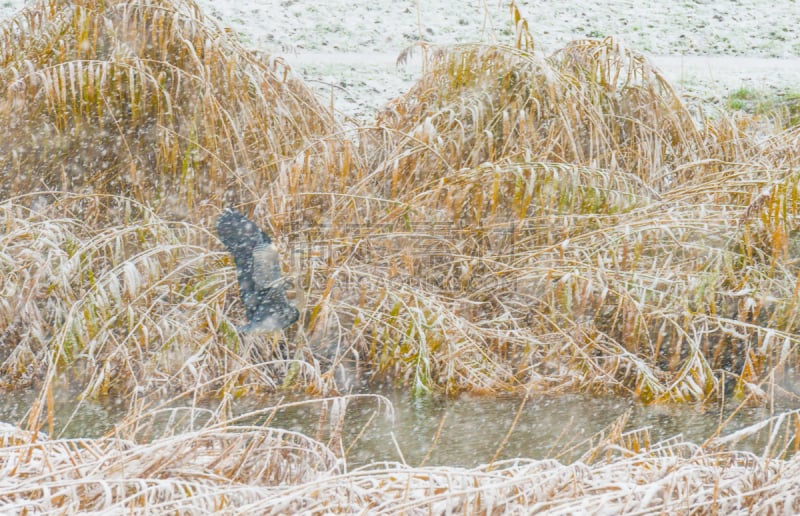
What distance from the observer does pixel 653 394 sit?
3.73 metres

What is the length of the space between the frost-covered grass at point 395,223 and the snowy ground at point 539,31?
2.28 meters

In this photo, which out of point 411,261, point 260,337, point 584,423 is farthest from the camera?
point 411,261

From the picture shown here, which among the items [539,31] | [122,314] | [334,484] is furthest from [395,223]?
[539,31]

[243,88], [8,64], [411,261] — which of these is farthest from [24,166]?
[411,261]

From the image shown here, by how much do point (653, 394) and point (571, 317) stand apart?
533mm

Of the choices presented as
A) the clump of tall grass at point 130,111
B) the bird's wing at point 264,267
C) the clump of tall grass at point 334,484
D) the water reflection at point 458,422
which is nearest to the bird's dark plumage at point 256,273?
the bird's wing at point 264,267

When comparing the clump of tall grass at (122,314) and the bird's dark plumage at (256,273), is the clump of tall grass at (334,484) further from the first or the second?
the bird's dark plumage at (256,273)

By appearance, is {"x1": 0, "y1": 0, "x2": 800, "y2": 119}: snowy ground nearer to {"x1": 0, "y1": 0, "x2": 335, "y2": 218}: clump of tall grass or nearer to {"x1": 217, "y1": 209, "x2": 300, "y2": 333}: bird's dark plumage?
{"x1": 0, "y1": 0, "x2": 335, "y2": 218}: clump of tall grass

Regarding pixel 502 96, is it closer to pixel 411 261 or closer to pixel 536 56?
pixel 536 56

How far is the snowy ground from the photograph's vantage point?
→ 793 cm

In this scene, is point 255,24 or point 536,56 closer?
point 536,56

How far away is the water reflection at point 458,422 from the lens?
3.37 meters

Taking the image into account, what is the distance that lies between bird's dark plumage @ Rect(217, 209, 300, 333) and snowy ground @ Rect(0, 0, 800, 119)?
3.65m

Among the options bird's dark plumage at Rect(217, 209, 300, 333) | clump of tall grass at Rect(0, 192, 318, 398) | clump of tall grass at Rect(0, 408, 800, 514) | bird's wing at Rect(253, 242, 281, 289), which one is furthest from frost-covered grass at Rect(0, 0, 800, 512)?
clump of tall grass at Rect(0, 408, 800, 514)
